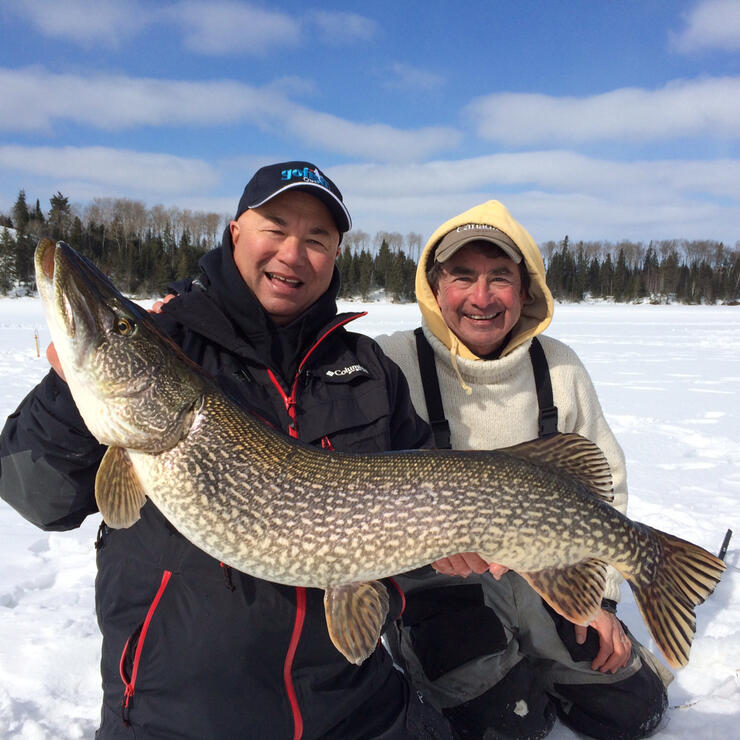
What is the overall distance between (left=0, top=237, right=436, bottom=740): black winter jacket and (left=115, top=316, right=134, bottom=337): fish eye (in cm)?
25

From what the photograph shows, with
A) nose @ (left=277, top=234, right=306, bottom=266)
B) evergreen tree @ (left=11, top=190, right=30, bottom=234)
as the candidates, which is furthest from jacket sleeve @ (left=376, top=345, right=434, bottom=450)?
evergreen tree @ (left=11, top=190, right=30, bottom=234)

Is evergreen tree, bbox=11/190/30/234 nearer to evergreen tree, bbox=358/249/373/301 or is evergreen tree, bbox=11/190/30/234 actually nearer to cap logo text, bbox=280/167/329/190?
evergreen tree, bbox=358/249/373/301

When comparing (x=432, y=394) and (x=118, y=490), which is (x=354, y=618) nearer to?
(x=118, y=490)

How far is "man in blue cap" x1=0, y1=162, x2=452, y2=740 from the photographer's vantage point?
1.74m

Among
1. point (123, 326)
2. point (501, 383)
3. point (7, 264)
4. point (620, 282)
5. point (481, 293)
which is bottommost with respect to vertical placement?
point (501, 383)

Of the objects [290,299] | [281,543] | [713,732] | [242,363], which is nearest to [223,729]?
[281,543]

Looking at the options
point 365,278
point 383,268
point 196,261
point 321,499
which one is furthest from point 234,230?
point 383,268

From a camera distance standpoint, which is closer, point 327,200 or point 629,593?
point 327,200

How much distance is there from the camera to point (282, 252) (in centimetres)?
207

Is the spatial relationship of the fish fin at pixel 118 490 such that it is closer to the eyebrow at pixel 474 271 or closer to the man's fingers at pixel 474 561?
the man's fingers at pixel 474 561

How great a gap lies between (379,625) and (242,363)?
1015 mm

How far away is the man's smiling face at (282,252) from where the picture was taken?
6.79 feet

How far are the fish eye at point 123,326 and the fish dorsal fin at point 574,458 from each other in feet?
4.28

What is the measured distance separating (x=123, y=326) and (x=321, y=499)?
→ 81cm
